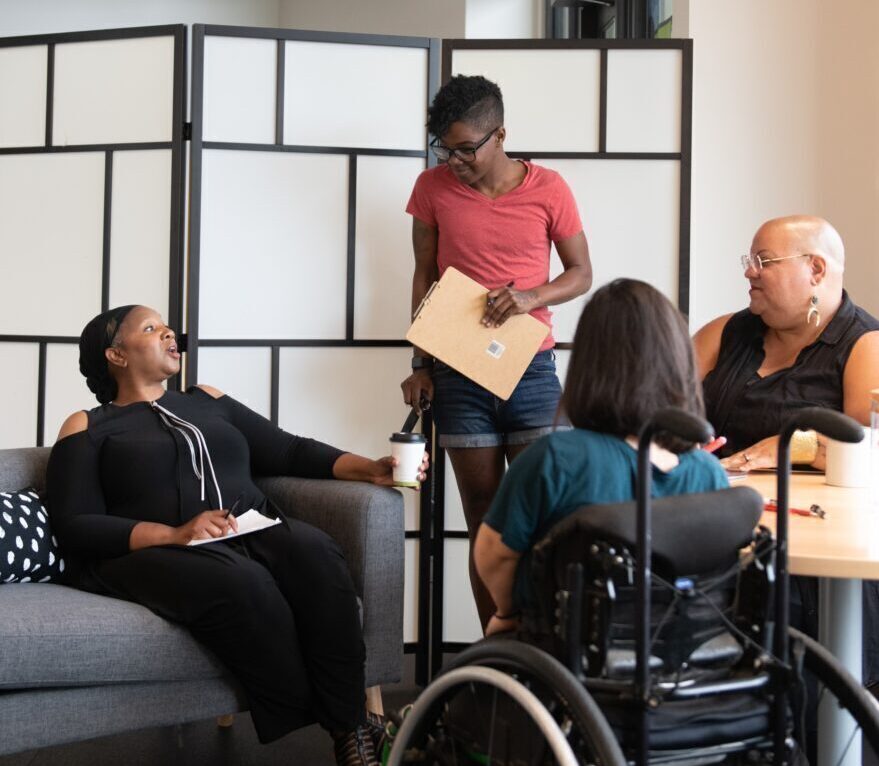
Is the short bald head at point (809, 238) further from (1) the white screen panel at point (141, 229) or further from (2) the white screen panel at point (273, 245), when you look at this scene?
(1) the white screen panel at point (141, 229)

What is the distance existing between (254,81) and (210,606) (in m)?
1.78

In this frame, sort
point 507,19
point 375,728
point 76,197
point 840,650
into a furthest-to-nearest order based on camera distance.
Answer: point 507,19 < point 76,197 < point 375,728 < point 840,650

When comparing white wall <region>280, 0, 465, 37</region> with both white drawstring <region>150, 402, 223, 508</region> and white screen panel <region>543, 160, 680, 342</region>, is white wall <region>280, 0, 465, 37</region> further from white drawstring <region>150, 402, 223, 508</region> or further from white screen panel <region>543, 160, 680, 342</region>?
white drawstring <region>150, 402, 223, 508</region>

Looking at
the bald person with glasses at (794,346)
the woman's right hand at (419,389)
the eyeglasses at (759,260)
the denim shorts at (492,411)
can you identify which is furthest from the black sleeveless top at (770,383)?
the woman's right hand at (419,389)

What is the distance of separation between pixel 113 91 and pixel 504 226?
1375mm

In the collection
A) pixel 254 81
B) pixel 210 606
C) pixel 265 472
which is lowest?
pixel 210 606

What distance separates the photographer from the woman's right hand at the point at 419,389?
9.77ft

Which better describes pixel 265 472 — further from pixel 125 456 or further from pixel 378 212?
pixel 378 212

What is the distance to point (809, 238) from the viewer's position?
2.51m

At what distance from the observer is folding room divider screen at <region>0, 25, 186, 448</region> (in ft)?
11.0

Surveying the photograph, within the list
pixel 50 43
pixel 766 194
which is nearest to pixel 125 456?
pixel 50 43

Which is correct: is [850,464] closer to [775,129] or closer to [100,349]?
[100,349]

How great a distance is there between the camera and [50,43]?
3.44 meters

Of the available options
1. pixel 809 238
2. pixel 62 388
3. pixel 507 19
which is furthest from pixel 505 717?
pixel 507 19
